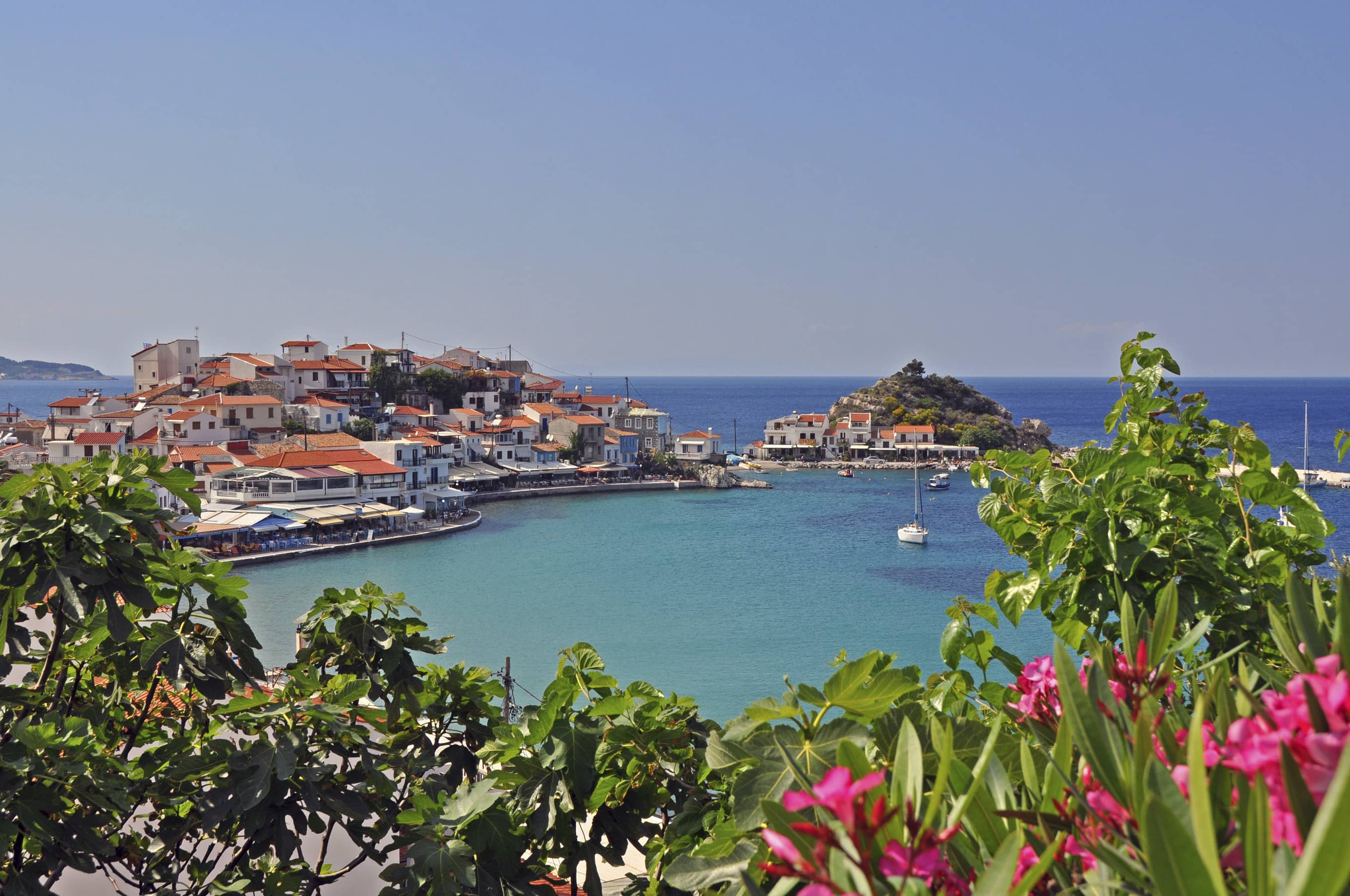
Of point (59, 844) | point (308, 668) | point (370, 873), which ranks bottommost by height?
point (370, 873)

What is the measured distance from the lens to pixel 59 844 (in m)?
2.01

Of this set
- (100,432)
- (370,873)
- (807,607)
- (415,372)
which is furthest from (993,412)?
(370,873)

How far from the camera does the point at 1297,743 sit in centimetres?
63

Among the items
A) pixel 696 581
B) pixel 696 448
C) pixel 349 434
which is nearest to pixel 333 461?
pixel 349 434

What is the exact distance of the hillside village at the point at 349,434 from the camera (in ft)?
109

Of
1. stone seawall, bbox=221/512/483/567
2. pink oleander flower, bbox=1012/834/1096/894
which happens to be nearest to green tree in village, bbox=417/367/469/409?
stone seawall, bbox=221/512/483/567

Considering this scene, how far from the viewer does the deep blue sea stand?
855 inches

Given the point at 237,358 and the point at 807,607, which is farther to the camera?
the point at 237,358

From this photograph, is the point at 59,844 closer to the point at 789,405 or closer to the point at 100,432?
the point at 100,432

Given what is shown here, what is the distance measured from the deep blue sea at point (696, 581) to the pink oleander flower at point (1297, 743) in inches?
663

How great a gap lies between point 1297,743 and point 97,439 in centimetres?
4019

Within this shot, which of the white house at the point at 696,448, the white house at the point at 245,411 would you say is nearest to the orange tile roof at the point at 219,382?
the white house at the point at 245,411

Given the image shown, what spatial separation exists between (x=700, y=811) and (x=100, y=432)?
41452mm

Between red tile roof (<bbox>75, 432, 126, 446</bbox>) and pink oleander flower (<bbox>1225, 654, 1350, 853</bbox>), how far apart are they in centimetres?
3910
